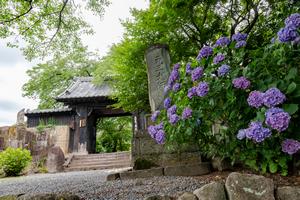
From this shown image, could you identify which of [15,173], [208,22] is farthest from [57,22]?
[15,173]

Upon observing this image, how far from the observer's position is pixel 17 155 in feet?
28.8

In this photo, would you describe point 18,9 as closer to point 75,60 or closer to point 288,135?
point 288,135

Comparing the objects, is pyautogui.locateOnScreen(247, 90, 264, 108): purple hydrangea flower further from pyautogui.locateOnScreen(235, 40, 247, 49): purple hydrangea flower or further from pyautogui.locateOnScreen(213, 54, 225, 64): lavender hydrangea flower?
pyautogui.locateOnScreen(235, 40, 247, 49): purple hydrangea flower

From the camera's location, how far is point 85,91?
14.5m

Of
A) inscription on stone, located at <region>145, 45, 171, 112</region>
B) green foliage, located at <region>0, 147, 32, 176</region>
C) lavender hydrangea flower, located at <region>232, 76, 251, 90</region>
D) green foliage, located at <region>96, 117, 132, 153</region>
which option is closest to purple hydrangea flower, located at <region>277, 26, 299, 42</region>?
lavender hydrangea flower, located at <region>232, 76, 251, 90</region>

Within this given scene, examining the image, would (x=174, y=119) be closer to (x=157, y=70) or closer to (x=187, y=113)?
(x=187, y=113)

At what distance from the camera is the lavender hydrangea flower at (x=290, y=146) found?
5.20ft

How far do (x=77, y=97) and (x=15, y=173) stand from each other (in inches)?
217

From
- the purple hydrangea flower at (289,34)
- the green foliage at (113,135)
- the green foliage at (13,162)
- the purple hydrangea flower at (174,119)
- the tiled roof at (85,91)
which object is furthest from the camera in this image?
the green foliage at (113,135)

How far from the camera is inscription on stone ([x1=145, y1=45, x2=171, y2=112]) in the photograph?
520 centimetres

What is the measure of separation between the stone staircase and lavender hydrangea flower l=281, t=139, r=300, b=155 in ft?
30.0

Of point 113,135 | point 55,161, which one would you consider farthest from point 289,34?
point 113,135

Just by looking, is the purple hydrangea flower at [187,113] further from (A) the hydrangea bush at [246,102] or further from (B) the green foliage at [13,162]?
(B) the green foliage at [13,162]

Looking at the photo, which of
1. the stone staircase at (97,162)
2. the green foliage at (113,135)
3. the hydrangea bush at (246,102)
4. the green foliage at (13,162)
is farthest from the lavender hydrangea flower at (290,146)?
the green foliage at (113,135)
